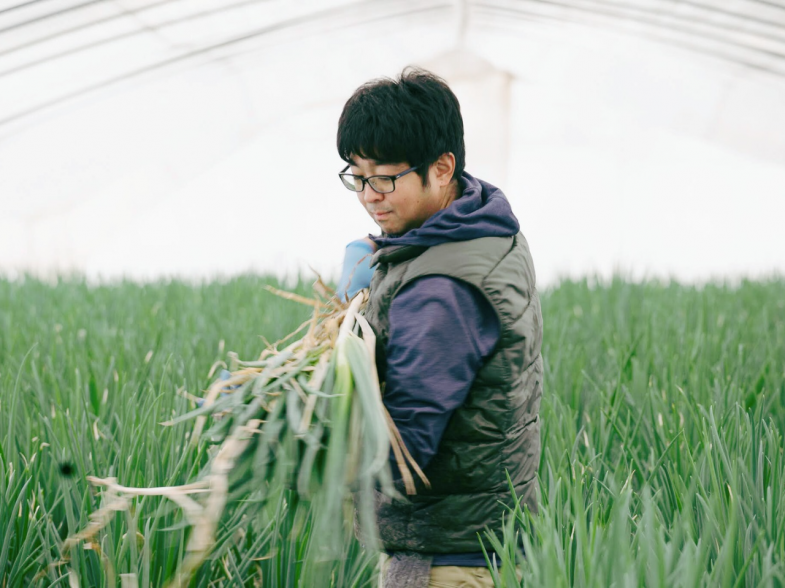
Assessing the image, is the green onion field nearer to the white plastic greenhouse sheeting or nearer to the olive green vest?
the olive green vest

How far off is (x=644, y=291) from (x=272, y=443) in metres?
3.56

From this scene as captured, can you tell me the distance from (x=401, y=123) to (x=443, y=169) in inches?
4.0

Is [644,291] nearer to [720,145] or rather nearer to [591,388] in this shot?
[591,388]

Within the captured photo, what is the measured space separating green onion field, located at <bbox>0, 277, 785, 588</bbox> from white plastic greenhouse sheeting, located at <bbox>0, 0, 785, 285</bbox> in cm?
581

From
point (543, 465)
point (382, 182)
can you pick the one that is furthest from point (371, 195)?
point (543, 465)

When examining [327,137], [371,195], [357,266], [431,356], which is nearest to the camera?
[431,356]

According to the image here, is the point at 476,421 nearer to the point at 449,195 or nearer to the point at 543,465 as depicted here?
the point at 449,195

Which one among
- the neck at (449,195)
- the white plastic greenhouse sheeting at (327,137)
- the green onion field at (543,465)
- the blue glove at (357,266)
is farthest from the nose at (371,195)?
the white plastic greenhouse sheeting at (327,137)

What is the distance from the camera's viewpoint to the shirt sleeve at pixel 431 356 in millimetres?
952

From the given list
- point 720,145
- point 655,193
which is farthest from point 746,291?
point 655,193

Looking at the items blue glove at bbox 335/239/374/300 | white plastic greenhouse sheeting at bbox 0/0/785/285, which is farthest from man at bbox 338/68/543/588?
white plastic greenhouse sheeting at bbox 0/0/785/285

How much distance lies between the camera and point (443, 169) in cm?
110

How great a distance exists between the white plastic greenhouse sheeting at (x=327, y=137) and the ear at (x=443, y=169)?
7.08 m

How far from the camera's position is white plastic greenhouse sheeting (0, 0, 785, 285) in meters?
10.1
